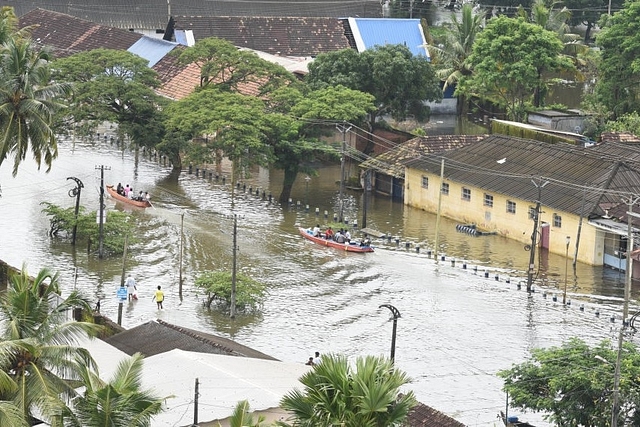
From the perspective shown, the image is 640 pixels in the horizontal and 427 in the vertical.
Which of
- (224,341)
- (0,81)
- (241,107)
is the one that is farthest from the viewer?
Answer: (241,107)

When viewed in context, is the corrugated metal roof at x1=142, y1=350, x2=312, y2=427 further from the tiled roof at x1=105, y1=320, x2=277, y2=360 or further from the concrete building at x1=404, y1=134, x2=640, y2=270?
the concrete building at x1=404, y1=134, x2=640, y2=270

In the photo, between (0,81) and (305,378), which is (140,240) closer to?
(0,81)

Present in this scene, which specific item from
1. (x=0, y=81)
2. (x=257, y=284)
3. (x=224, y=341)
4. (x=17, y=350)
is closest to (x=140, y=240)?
(x=257, y=284)

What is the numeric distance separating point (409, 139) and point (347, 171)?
150 inches

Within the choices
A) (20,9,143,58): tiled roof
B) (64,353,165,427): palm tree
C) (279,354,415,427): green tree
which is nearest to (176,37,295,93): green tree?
(20,9,143,58): tiled roof

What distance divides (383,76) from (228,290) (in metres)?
24.3

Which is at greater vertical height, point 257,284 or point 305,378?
point 305,378

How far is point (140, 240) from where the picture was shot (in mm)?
53344

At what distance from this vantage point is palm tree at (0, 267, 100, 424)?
84.0ft

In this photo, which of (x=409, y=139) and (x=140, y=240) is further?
(x=409, y=139)

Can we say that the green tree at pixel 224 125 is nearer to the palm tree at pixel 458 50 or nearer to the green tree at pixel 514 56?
the green tree at pixel 514 56

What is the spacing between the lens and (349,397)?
21.9m

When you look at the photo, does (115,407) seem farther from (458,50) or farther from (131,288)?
(458,50)

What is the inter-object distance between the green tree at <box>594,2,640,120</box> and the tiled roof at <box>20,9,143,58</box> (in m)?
28.1
